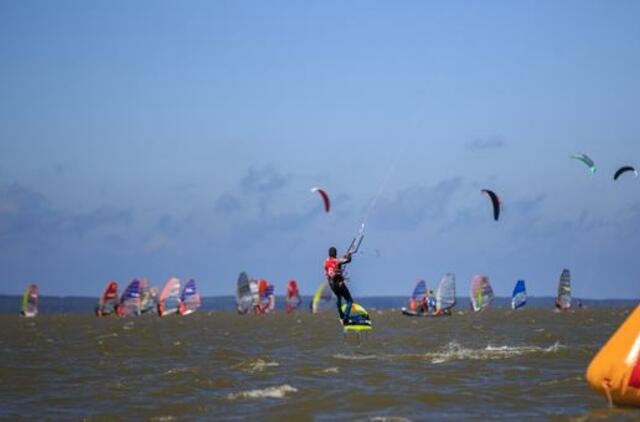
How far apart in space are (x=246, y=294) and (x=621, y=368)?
3036 inches

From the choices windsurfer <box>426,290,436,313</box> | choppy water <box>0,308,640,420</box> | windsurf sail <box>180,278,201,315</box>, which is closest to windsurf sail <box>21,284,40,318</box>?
windsurf sail <box>180,278,201,315</box>

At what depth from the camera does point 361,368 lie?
2112 cm

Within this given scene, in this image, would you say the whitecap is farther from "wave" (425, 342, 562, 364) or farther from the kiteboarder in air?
the kiteboarder in air

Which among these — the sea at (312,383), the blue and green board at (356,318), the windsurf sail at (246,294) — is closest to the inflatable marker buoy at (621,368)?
the sea at (312,383)

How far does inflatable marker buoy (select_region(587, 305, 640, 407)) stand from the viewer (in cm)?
1303

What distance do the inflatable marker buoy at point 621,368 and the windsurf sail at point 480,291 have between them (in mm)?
74627

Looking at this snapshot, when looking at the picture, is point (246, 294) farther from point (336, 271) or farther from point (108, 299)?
point (336, 271)

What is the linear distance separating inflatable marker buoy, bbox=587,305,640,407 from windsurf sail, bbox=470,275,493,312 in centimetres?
7463

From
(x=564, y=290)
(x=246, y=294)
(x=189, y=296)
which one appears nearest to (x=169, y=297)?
(x=189, y=296)

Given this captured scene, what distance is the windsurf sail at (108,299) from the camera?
286ft

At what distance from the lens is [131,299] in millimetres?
82625

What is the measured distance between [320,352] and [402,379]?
8.68 metres

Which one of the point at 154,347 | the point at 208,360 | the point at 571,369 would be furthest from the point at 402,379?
the point at 154,347

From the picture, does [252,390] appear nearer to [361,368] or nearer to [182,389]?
[182,389]
